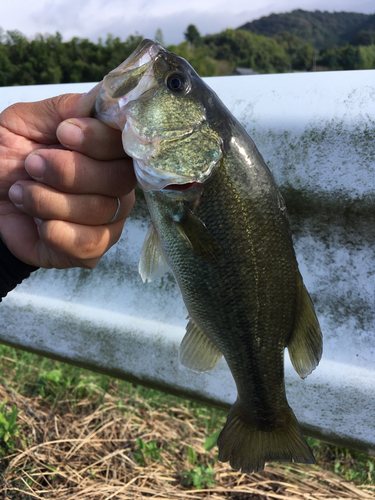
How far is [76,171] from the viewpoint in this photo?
1196 mm

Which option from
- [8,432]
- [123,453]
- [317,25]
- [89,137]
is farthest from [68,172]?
[317,25]

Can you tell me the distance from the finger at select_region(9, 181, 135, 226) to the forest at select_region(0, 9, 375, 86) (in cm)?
1800

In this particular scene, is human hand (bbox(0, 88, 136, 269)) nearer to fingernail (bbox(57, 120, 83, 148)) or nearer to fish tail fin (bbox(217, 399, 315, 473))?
fingernail (bbox(57, 120, 83, 148))

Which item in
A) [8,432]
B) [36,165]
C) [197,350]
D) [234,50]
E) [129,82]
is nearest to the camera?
→ [129,82]

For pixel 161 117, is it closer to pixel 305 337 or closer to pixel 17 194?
pixel 17 194

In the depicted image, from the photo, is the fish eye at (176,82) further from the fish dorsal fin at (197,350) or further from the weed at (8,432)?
the weed at (8,432)

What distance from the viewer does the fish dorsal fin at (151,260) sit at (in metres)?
1.28

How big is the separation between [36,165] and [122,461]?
59.2 inches

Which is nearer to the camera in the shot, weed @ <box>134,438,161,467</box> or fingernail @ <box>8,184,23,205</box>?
fingernail @ <box>8,184,23,205</box>

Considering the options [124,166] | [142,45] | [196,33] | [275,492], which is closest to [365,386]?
[275,492]

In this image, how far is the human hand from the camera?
119 cm

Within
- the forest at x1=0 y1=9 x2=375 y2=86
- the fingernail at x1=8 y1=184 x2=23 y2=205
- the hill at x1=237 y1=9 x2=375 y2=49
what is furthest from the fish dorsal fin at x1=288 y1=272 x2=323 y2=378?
the hill at x1=237 y1=9 x2=375 y2=49

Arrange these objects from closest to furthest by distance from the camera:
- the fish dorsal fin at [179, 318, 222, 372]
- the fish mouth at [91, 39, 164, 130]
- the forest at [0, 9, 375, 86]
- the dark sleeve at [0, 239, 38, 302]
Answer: the fish mouth at [91, 39, 164, 130]
the fish dorsal fin at [179, 318, 222, 372]
the dark sleeve at [0, 239, 38, 302]
the forest at [0, 9, 375, 86]

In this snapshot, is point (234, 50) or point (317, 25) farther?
point (317, 25)
